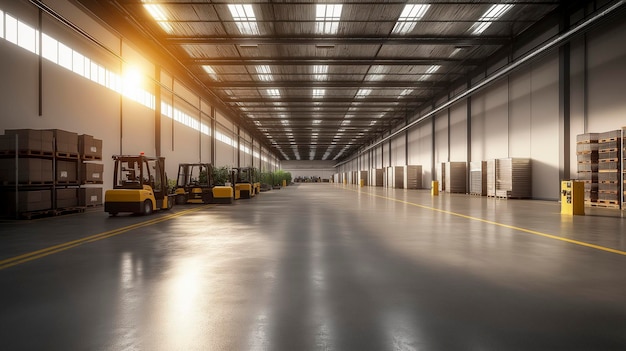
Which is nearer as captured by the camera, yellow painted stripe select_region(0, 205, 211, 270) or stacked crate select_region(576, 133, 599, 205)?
yellow painted stripe select_region(0, 205, 211, 270)

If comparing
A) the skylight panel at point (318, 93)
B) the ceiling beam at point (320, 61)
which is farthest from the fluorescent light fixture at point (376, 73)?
the skylight panel at point (318, 93)

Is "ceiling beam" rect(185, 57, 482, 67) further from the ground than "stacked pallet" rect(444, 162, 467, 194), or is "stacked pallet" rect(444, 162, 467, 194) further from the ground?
"ceiling beam" rect(185, 57, 482, 67)

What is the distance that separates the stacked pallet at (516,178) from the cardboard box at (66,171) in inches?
654

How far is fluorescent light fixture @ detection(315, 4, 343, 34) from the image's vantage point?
495 inches

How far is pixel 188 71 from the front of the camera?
1873 centimetres

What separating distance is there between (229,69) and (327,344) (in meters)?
19.2

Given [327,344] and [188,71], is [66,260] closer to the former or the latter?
[327,344]

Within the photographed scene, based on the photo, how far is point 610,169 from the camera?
423 inches

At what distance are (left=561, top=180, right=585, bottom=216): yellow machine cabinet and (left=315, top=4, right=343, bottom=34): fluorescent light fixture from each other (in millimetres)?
9111

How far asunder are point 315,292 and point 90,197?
11.1 m

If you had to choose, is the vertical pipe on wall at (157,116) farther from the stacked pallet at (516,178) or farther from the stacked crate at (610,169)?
the stacked crate at (610,169)

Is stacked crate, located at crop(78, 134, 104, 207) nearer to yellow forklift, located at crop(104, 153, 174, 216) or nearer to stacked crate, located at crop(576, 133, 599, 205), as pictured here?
yellow forklift, located at crop(104, 153, 174, 216)

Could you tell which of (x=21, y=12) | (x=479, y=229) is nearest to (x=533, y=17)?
(x=479, y=229)

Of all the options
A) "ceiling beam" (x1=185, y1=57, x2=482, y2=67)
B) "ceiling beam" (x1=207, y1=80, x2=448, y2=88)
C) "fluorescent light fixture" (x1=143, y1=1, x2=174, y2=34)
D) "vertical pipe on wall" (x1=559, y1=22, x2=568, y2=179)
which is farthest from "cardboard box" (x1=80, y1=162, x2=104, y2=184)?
"vertical pipe on wall" (x1=559, y1=22, x2=568, y2=179)
